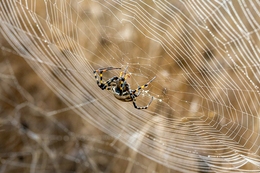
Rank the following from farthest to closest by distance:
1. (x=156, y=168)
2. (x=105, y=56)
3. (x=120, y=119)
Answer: (x=120, y=119) → (x=156, y=168) → (x=105, y=56)

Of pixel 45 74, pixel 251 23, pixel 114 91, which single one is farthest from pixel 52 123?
pixel 251 23

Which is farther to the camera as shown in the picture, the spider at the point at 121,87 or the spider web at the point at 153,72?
the spider at the point at 121,87

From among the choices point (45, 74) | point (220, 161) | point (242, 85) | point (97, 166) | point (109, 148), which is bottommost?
point (97, 166)

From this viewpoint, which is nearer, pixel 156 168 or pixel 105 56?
pixel 105 56

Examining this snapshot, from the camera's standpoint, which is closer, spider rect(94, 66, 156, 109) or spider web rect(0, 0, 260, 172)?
spider web rect(0, 0, 260, 172)

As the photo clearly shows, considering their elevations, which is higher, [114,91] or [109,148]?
[114,91]

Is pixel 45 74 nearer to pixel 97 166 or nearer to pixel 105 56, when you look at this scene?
pixel 105 56

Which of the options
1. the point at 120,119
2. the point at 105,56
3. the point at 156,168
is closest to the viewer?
the point at 105,56

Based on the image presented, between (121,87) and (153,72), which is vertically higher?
(153,72)
